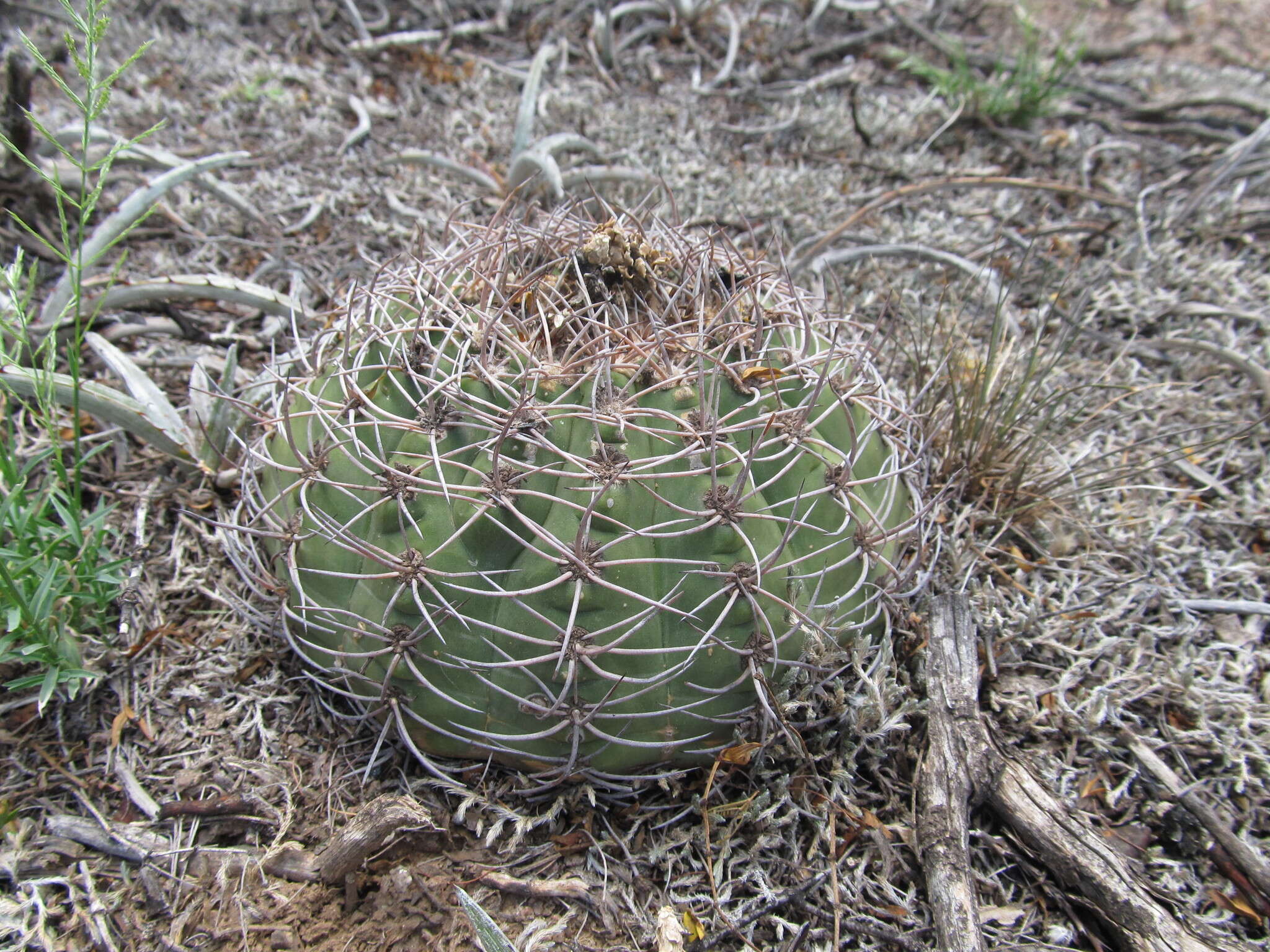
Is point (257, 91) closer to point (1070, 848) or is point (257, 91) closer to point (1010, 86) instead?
point (1010, 86)

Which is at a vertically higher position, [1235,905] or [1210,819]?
[1210,819]

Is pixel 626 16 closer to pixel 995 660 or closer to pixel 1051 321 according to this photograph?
pixel 1051 321

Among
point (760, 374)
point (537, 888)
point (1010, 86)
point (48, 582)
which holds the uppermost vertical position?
point (1010, 86)

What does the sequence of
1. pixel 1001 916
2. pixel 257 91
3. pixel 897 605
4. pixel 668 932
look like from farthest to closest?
pixel 257 91 → pixel 897 605 → pixel 1001 916 → pixel 668 932

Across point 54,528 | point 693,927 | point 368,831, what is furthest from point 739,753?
point 54,528

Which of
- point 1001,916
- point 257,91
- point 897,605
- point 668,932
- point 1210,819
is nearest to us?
point 668,932

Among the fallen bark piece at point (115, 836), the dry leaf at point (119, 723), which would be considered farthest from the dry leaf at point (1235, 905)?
the dry leaf at point (119, 723)

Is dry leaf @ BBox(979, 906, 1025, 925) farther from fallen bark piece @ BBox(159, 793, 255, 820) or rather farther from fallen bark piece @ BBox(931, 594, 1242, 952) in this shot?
fallen bark piece @ BBox(159, 793, 255, 820)
